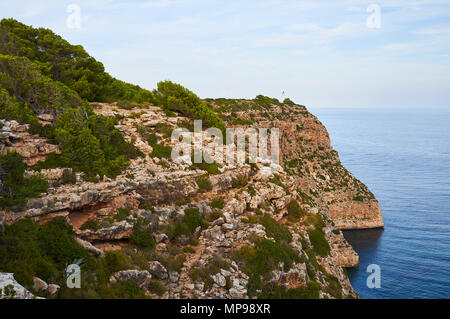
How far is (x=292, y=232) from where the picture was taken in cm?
2614

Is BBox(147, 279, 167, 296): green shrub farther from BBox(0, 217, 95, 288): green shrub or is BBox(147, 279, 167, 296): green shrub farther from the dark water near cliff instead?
the dark water near cliff

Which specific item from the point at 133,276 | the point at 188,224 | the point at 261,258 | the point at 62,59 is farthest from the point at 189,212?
the point at 62,59

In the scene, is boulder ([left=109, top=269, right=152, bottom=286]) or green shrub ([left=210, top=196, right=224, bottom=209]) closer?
boulder ([left=109, top=269, right=152, bottom=286])

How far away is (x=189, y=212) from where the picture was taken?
22.2 m

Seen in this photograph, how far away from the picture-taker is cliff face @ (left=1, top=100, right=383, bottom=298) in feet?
57.5

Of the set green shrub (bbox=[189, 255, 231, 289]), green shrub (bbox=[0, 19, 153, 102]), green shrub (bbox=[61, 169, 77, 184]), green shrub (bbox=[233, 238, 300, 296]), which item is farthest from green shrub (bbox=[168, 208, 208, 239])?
green shrub (bbox=[0, 19, 153, 102])

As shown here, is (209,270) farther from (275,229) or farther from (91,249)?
(275,229)

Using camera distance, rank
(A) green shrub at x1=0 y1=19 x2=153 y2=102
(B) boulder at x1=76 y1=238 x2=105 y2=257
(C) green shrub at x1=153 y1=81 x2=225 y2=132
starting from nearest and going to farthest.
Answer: (B) boulder at x1=76 y1=238 x2=105 y2=257 → (A) green shrub at x1=0 y1=19 x2=153 y2=102 → (C) green shrub at x1=153 y1=81 x2=225 y2=132

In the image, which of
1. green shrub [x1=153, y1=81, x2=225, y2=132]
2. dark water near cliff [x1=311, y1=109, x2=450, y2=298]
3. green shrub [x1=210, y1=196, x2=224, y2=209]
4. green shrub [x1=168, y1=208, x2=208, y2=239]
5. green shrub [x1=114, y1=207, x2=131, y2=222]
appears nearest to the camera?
green shrub [x1=114, y1=207, x2=131, y2=222]

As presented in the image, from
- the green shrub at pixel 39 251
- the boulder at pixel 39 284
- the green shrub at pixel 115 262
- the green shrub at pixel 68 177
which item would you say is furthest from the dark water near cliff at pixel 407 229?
the boulder at pixel 39 284

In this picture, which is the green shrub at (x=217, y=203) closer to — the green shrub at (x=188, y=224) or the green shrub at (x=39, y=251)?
the green shrub at (x=188, y=224)

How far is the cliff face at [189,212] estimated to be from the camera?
17.5 meters

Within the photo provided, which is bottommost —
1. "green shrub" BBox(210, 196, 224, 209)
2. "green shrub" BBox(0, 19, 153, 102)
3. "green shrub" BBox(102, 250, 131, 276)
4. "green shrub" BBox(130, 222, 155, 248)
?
A: "green shrub" BBox(102, 250, 131, 276)

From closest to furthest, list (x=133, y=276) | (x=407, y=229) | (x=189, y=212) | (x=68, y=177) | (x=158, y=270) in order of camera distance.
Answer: (x=133, y=276) → (x=158, y=270) → (x=68, y=177) → (x=189, y=212) → (x=407, y=229)
